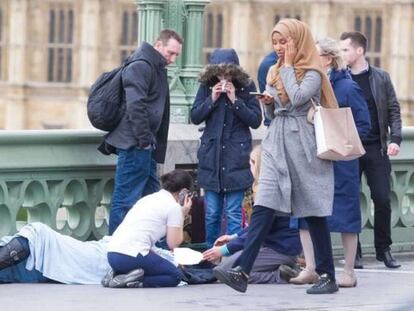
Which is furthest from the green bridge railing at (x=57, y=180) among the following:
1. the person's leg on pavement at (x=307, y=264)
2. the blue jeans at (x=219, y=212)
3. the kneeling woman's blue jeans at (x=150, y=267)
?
A: the person's leg on pavement at (x=307, y=264)

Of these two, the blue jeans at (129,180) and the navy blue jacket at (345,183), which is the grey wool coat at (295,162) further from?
the blue jeans at (129,180)

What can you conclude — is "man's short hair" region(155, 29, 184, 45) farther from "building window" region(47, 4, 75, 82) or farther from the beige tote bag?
"building window" region(47, 4, 75, 82)

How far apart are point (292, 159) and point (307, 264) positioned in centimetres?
98

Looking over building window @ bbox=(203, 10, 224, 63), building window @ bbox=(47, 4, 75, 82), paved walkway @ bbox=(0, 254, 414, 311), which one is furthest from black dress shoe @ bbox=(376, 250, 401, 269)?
building window @ bbox=(47, 4, 75, 82)

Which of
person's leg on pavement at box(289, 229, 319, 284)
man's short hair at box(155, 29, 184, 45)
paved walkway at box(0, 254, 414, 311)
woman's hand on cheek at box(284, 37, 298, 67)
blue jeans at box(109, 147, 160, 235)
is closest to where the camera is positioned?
paved walkway at box(0, 254, 414, 311)

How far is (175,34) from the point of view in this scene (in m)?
15.7

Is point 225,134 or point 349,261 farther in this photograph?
point 225,134

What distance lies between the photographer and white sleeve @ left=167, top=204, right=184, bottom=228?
14.8 m

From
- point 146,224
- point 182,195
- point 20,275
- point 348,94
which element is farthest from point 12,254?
point 348,94

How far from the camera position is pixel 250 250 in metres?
14.1

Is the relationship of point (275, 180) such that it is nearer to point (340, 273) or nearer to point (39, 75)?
point (340, 273)

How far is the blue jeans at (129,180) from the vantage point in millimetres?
15477

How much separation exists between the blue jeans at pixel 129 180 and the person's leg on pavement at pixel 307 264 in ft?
4.14

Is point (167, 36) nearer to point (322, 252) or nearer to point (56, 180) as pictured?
point (56, 180)
